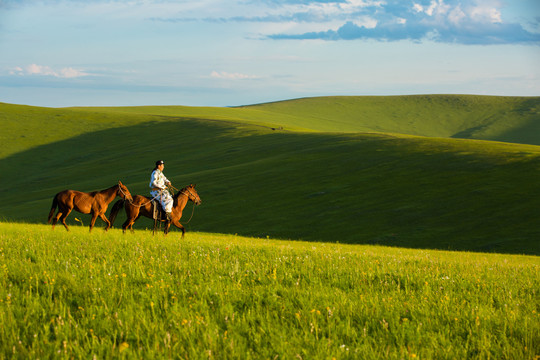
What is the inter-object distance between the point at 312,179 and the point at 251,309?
63.9 metres

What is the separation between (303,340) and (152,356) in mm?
1720

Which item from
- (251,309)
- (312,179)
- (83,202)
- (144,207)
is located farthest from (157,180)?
(312,179)

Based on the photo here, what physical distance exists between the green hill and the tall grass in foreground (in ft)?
116

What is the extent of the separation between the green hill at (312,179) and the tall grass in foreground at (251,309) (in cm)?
3535

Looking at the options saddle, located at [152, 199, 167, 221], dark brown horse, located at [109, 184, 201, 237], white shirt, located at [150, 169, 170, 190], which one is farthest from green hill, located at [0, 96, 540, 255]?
white shirt, located at [150, 169, 170, 190]

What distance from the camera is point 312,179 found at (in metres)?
70.4

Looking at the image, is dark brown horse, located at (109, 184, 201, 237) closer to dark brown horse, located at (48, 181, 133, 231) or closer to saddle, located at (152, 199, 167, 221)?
saddle, located at (152, 199, 167, 221)

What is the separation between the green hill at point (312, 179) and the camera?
48.0 meters

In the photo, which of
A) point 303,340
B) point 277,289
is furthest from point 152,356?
point 277,289

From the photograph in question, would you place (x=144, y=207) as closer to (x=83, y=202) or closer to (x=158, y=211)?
(x=158, y=211)

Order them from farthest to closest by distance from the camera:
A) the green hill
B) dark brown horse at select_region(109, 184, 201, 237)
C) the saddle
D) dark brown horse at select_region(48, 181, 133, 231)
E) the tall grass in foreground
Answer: the green hill < the saddle < dark brown horse at select_region(109, 184, 201, 237) < dark brown horse at select_region(48, 181, 133, 231) < the tall grass in foreground

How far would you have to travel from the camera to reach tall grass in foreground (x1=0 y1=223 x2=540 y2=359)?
18.3 ft

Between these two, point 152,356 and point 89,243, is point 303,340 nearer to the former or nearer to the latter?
point 152,356

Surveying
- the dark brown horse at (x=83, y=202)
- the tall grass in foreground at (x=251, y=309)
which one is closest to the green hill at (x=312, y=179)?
the dark brown horse at (x=83, y=202)
